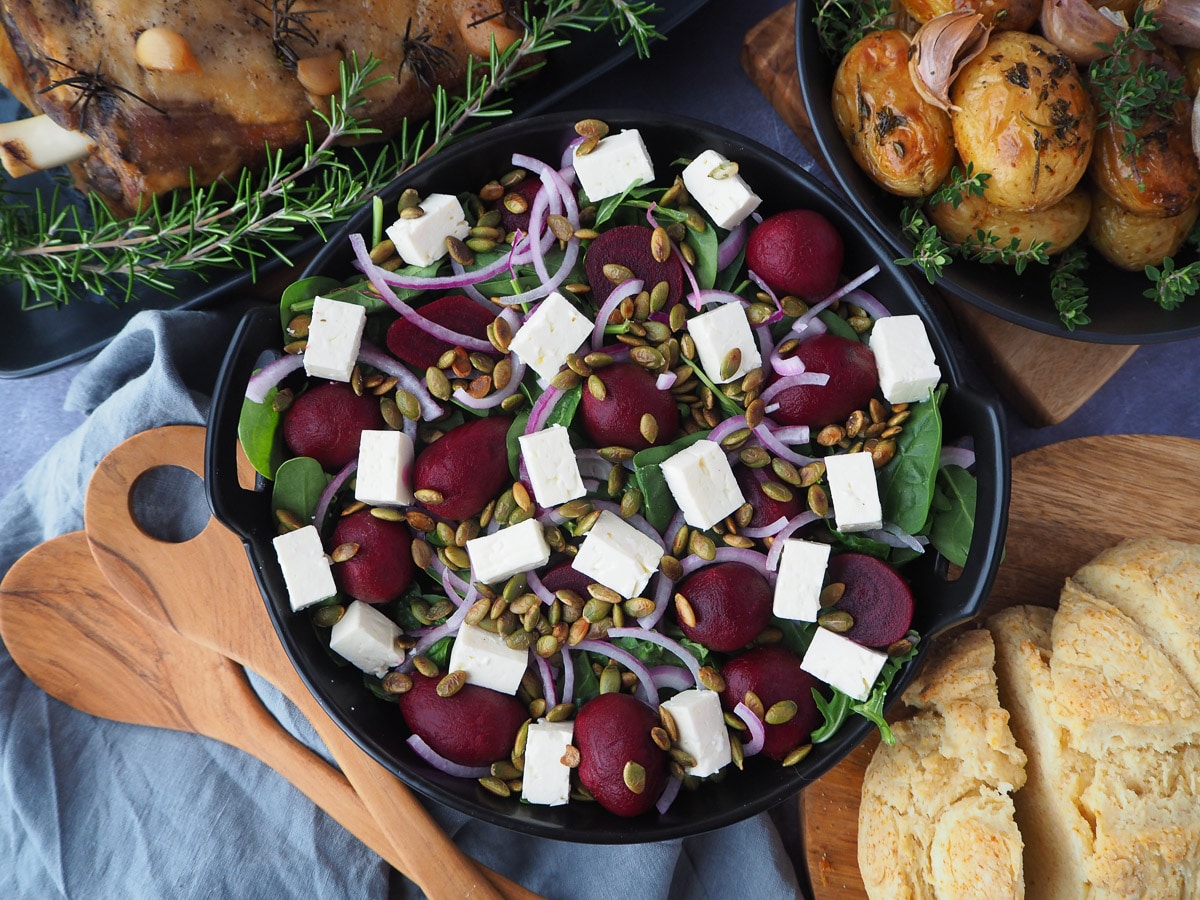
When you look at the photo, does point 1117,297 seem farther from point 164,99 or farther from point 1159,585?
point 164,99

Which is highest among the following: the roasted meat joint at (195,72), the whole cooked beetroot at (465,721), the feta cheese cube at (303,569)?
the roasted meat joint at (195,72)

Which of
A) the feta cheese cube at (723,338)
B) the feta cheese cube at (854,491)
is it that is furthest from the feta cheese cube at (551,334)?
the feta cheese cube at (854,491)

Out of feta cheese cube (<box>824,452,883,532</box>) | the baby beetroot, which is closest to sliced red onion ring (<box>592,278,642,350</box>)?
the baby beetroot

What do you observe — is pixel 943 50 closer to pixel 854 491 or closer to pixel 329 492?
pixel 854 491

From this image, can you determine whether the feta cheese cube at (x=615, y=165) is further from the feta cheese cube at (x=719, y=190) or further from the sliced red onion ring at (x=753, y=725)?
the sliced red onion ring at (x=753, y=725)

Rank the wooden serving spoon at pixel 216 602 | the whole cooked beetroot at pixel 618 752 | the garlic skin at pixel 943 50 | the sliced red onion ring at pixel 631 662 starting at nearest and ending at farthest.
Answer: the garlic skin at pixel 943 50 < the whole cooked beetroot at pixel 618 752 < the sliced red onion ring at pixel 631 662 < the wooden serving spoon at pixel 216 602

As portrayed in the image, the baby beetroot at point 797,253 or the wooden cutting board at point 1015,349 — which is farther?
the wooden cutting board at point 1015,349

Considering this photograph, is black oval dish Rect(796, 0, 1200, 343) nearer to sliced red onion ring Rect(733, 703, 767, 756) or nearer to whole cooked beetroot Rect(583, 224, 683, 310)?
whole cooked beetroot Rect(583, 224, 683, 310)
